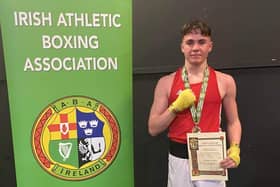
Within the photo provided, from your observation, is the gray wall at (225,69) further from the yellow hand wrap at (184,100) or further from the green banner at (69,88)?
the yellow hand wrap at (184,100)

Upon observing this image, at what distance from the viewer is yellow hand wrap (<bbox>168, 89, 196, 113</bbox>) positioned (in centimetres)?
140

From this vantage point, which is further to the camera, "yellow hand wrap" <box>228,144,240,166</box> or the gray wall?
the gray wall

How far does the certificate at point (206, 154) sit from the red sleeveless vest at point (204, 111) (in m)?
0.05

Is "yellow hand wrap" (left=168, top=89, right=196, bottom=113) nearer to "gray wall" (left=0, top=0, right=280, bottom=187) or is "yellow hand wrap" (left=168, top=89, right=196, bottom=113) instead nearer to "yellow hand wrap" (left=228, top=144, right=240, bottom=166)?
"yellow hand wrap" (left=228, top=144, right=240, bottom=166)

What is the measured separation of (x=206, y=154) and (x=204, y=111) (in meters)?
0.19

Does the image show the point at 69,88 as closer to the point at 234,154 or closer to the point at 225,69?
the point at 234,154

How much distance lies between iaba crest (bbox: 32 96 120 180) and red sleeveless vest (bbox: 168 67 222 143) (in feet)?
1.06

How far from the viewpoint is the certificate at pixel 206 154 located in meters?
1.47

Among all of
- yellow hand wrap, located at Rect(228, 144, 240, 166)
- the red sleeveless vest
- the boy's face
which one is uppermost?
the boy's face

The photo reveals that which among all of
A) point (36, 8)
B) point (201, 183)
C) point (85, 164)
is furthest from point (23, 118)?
point (201, 183)

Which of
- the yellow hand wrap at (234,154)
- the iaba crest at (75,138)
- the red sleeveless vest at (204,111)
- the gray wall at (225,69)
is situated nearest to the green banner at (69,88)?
the iaba crest at (75,138)

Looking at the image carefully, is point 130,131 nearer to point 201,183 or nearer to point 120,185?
point 120,185

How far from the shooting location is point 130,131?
1.67 meters

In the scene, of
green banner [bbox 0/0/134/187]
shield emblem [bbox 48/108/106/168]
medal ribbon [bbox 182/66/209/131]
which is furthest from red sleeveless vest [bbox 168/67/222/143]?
shield emblem [bbox 48/108/106/168]
